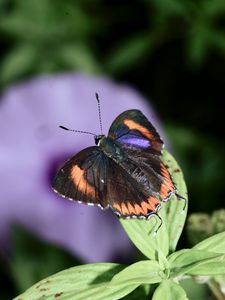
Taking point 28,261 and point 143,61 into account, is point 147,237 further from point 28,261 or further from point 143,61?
point 143,61

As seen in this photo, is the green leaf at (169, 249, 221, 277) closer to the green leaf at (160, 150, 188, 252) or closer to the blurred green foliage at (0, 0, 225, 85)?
the green leaf at (160, 150, 188, 252)

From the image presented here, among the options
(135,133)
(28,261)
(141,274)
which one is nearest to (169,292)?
(141,274)

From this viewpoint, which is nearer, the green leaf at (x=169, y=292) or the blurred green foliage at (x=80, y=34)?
the green leaf at (x=169, y=292)

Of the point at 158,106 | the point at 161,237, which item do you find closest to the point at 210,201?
the point at 158,106

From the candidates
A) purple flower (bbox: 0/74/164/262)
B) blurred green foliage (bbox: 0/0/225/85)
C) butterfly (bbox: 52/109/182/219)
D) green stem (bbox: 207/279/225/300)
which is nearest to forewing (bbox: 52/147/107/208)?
butterfly (bbox: 52/109/182/219)

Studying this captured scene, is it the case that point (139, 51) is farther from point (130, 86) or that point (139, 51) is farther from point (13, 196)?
point (13, 196)

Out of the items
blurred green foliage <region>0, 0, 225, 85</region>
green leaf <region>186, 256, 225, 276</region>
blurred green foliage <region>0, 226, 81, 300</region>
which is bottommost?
blurred green foliage <region>0, 226, 81, 300</region>

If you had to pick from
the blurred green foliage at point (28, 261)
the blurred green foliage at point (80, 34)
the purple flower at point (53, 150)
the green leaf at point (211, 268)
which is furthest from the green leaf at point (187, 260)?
the blurred green foliage at point (80, 34)

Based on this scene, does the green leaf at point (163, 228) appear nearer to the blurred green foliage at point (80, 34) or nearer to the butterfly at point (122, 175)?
the butterfly at point (122, 175)
